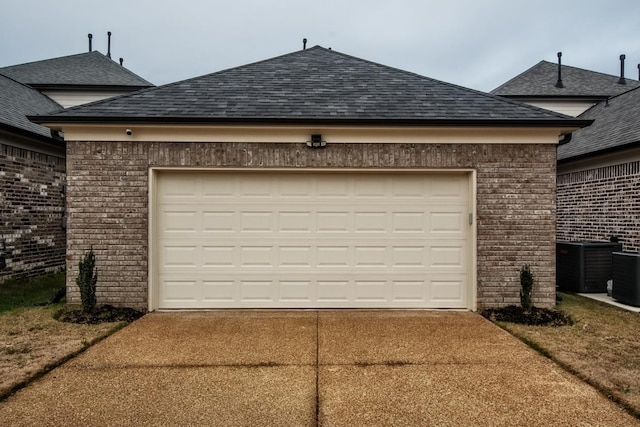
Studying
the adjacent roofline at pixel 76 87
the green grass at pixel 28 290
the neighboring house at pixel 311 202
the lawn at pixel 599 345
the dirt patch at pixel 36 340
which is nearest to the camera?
the lawn at pixel 599 345

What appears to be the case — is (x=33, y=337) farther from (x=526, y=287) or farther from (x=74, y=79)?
(x=74, y=79)

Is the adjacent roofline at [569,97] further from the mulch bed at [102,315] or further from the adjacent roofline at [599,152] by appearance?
the mulch bed at [102,315]

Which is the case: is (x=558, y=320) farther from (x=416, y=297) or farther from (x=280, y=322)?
(x=280, y=322)

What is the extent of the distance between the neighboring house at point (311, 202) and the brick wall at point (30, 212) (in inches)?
125

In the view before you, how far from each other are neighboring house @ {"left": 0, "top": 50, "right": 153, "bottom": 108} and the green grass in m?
8.70

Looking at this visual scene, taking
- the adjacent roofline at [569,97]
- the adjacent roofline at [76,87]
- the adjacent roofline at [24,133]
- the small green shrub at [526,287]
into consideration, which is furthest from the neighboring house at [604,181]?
the adjacent roofline at [76,87]

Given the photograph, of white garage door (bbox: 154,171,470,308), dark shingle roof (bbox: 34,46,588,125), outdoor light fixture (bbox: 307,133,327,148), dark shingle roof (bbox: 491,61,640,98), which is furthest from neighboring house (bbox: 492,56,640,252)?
outdoor light fixture (bbox: 307,133,327,148)

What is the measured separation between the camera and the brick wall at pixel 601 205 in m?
8.27

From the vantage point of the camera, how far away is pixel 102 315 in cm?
598

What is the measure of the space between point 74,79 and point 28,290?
1079 centimetres

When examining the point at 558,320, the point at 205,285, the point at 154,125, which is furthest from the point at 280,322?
the point at 558,320

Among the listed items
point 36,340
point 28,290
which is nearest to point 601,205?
point 36,340

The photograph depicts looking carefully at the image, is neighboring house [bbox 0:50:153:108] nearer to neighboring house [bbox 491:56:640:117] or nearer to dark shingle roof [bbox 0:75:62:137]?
dark shingle roof [bbox 0:75:62:137]

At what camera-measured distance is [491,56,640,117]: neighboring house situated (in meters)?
15.8
